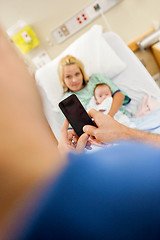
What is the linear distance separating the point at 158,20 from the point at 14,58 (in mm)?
2225

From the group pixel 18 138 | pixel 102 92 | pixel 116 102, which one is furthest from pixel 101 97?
pixel 18 138

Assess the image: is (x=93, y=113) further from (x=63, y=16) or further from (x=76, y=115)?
(x=63, y=16)

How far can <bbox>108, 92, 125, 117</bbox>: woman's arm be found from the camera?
5.49 ft

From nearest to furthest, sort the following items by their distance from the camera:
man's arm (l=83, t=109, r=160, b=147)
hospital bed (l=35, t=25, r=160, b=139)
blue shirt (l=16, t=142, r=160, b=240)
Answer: blue shirt (l=16, t=142, r=160, b=240)
man's arm (l=83, t=109, r=160, b=147)
hospital bed (l=35, t=25, r=160, b=139)

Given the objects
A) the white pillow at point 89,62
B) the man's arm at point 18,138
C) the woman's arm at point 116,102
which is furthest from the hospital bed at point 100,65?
the man's arm at point 18,138

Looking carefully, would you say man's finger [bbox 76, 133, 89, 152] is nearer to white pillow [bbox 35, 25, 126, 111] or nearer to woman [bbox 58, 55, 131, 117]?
woman [bbox 58, 55, 131, 117]

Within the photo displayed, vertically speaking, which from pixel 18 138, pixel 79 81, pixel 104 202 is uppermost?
pixel 79 81

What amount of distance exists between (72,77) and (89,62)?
1.07ft

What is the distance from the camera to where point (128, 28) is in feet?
7.32

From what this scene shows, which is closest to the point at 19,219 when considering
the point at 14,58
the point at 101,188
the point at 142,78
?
the point at 101,188

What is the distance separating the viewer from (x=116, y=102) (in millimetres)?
1708

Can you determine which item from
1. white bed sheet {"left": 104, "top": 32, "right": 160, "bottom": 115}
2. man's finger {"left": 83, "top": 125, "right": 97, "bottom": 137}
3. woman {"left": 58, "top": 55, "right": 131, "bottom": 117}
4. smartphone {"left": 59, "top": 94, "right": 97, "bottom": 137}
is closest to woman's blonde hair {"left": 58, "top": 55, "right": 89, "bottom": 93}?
woman {"left": 58, "top": 55, "right": 131, "bottom": 117}

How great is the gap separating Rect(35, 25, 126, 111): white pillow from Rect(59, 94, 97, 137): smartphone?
1080mm

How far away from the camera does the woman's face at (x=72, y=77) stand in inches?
72.6
